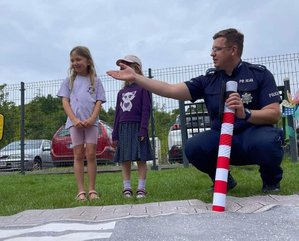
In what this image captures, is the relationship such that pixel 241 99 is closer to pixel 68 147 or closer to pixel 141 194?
pixel 141 194

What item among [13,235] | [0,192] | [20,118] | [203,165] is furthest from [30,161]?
[13,235]

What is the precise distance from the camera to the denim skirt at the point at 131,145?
4484 millimetres

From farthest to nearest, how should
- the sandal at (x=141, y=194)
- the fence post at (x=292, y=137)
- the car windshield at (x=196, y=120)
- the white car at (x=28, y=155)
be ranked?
the white car at (x=28, y=155), the car windshield at (x=196, y=120), the fence post at (x=292, y=137), the sandal at (x=141, y=194)

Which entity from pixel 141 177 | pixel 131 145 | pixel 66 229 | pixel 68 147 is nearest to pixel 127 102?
pixel 131 145

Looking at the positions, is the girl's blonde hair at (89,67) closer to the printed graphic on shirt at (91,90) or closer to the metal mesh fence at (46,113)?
the printed graphic on shirt at (91,90)

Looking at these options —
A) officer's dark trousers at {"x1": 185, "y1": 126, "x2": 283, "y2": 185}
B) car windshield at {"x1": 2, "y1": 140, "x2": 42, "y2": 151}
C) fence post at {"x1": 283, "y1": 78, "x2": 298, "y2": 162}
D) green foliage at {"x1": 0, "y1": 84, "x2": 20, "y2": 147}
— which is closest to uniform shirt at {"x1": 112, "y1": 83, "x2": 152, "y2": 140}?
officer's dark trousers at {"x1": 185, "y1": 126, "x2": 283, "y2": 185}

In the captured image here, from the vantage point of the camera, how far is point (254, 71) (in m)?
3.78

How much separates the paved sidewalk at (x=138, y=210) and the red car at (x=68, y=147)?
670 centimetres

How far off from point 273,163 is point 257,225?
1.32 metres

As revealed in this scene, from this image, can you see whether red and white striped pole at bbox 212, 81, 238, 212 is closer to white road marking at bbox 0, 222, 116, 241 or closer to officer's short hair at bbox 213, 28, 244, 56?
officer's short hair at bbox 213, 28, 244, 56

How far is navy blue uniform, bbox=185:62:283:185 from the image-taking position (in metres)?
3.62

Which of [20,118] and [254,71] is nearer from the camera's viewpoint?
[254,71]

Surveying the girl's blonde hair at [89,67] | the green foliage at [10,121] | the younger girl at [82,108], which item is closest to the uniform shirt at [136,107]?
the younger girl at [82,108]

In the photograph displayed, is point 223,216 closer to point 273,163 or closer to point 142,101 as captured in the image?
point 273,163
